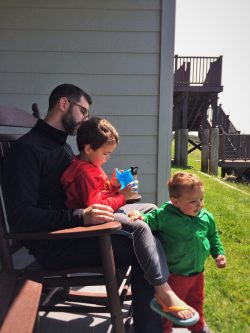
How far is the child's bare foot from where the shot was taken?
69.4 inches

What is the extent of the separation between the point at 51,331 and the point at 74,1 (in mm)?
2640

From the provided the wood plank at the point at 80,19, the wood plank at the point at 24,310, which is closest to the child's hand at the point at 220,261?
the wood plank at the point at 24,310

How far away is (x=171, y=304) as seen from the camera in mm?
1790

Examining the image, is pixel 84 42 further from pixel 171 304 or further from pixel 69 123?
pixel 171 304

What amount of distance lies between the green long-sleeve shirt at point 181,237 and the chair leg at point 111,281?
46cm

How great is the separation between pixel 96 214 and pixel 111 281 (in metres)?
0.33

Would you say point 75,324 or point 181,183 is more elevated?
point 181,183

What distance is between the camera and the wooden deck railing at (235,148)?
12188mm

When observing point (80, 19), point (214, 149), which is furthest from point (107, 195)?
point (214, 149)

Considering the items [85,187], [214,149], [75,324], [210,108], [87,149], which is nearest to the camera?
[85,187]

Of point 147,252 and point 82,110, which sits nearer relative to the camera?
point 147,252

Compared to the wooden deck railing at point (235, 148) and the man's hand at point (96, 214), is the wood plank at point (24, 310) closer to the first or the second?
the man's hand at point (96, 214)

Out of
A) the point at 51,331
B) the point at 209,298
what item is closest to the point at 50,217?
the point at 51,331

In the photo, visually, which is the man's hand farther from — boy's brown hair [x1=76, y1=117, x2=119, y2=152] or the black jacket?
boy's brown hair [x1=76, y1=117, x2=119, y2=152]
